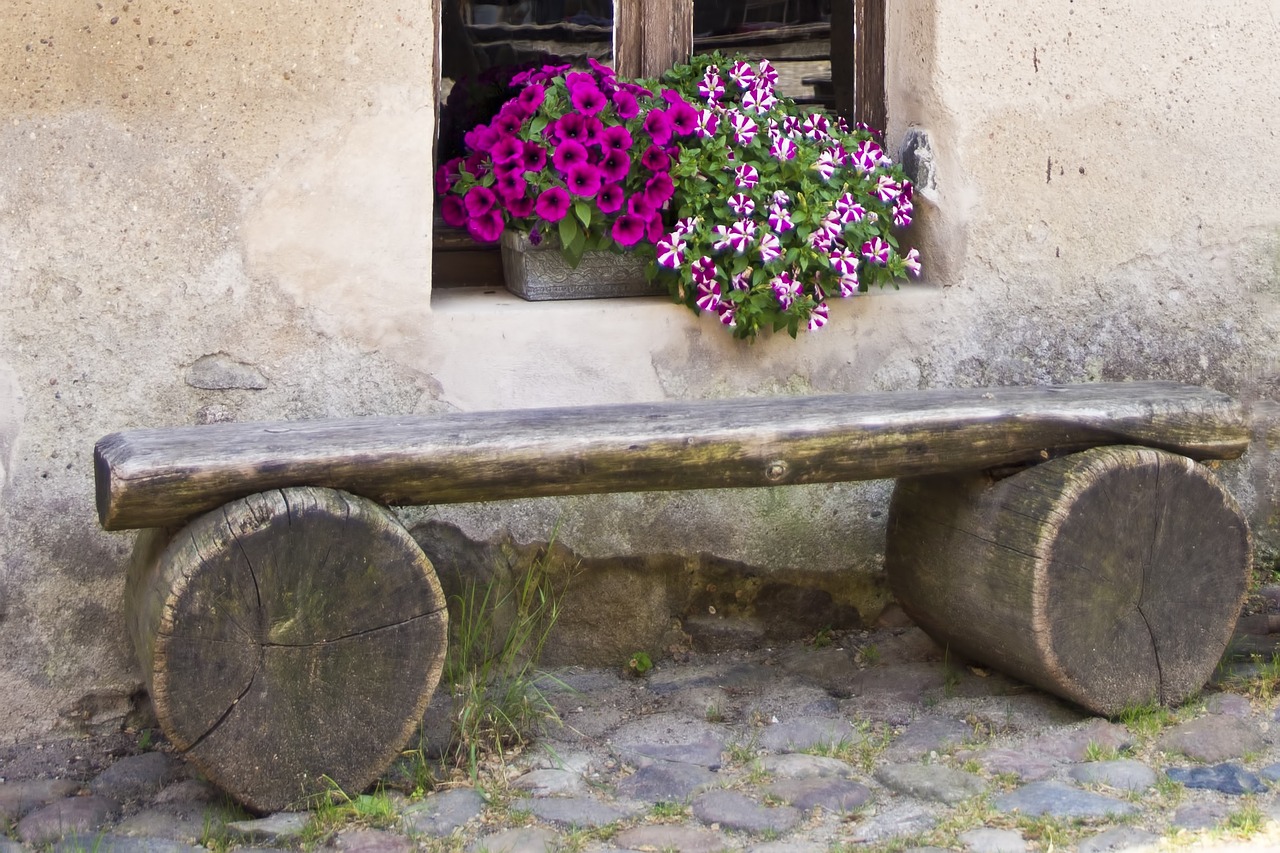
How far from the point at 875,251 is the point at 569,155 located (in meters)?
0.71

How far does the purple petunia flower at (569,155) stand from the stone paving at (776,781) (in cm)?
113

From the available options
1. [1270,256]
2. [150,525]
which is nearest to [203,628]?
[150,525]

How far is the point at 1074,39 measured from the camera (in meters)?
3.17

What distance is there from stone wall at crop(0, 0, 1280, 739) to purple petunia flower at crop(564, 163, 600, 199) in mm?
266

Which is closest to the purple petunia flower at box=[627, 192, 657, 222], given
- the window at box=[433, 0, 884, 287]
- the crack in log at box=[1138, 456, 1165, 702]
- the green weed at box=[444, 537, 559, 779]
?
the window at box=[433, 0, 884, 287]

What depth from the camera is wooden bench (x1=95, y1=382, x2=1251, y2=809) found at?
7.27 ft

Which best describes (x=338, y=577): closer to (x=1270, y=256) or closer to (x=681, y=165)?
(x=681, y=165)

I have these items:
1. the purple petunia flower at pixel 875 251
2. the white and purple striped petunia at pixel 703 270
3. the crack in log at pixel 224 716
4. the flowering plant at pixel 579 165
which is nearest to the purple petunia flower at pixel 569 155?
the flowering plant at pixel 579 165

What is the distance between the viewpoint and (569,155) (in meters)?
2.94

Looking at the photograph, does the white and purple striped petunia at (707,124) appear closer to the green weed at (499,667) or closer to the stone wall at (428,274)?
the stone wall at (428,274)

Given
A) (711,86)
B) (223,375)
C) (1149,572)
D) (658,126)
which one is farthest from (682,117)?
(1149,572)

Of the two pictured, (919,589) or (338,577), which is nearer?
(338,577)

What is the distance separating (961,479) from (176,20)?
1815 mm

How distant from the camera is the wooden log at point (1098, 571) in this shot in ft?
8.56
